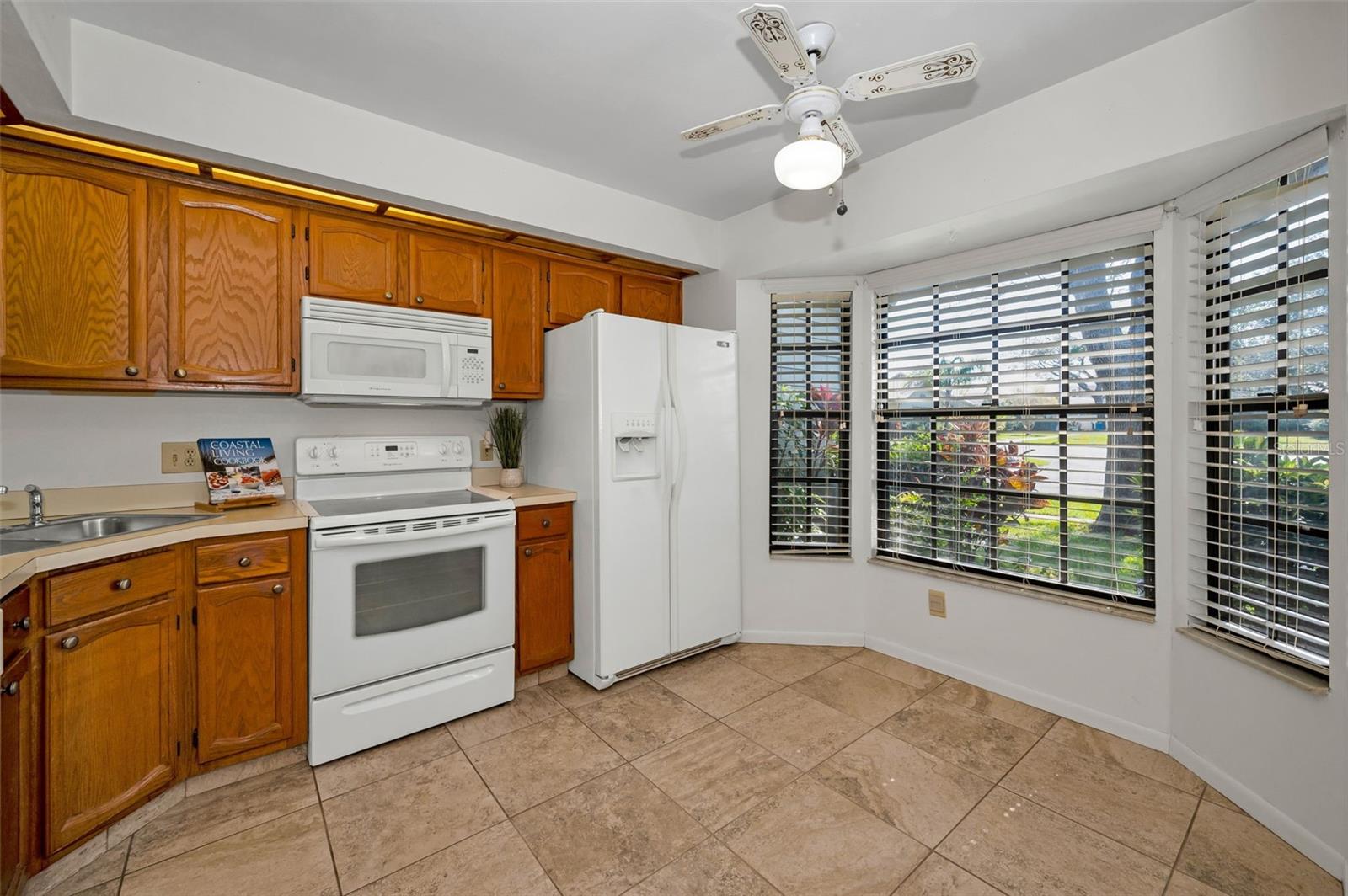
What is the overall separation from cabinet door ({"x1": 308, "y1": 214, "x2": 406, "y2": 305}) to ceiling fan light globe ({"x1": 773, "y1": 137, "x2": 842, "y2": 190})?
6.18 ft

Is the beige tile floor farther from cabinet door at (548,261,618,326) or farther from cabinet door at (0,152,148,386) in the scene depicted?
cabinet door at (548,261,618,326)

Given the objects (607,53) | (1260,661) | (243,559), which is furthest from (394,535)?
(1260,661)

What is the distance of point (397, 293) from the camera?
2.69m

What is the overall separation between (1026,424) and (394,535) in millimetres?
2806

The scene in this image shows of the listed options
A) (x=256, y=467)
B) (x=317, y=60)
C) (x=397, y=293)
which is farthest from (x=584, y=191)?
(x=256, y=467)

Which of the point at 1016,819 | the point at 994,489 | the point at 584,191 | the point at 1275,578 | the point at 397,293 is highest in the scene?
the point at 584,191

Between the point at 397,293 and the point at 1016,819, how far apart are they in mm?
3148

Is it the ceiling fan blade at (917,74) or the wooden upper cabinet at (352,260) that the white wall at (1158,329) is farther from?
the wooden upper cabinet at (352,260)

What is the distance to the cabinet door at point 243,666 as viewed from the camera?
2025 millimetres

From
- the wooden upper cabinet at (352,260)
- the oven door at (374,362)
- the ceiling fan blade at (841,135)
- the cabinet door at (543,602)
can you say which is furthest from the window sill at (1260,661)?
the wooden upper cabinet at (352,260)

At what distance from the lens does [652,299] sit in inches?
143

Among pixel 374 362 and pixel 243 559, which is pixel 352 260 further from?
pixel 243 559

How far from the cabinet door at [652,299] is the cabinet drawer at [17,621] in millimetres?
2680

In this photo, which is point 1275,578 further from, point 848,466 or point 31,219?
point 31,219
